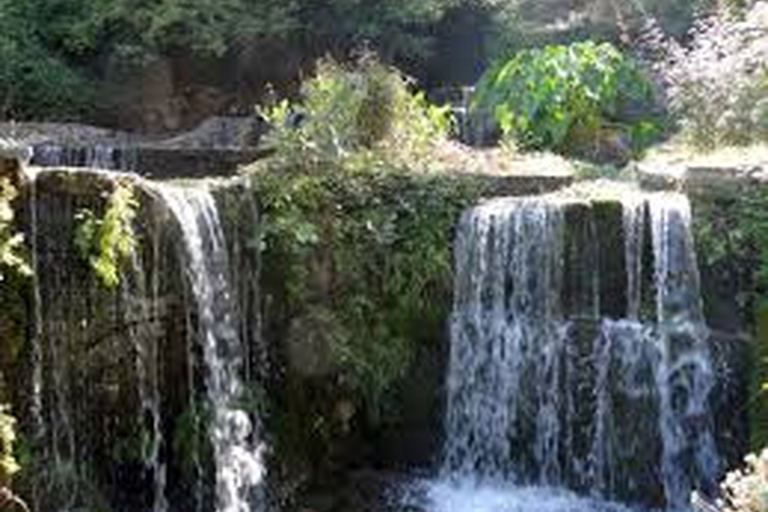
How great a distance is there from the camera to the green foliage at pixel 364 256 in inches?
374

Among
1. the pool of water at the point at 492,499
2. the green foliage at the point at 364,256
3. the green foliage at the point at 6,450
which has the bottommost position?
the pool of water at the point at 492,499

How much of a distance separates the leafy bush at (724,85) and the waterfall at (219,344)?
495cm

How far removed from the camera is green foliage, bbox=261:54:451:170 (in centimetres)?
1050

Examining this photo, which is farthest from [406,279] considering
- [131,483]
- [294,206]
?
[131,483]

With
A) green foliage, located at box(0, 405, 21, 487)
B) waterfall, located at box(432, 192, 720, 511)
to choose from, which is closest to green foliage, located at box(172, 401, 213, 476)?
green foliage, located at box(0, 405, 21, 487)

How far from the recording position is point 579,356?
9.66 m

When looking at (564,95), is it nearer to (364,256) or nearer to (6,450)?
(364,256)

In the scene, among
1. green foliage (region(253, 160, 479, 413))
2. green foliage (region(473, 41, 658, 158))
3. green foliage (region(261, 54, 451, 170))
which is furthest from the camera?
green foliage (region(473, 41, 658, 158))

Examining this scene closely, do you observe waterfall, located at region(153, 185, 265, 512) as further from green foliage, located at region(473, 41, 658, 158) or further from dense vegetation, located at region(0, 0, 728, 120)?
dense vegetation, located at region(0, 0, 728, 120)

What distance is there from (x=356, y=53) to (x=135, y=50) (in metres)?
2.45

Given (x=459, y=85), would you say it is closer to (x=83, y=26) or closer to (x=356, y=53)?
(x=356, y=53)

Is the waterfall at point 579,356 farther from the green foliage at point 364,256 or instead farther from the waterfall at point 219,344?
the waterfall at point 219,344

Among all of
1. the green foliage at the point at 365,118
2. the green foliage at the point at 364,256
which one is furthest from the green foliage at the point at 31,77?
the green foliage at the point at 364,256

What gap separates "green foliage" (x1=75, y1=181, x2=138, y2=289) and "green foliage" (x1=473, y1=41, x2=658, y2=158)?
5.18 meters
